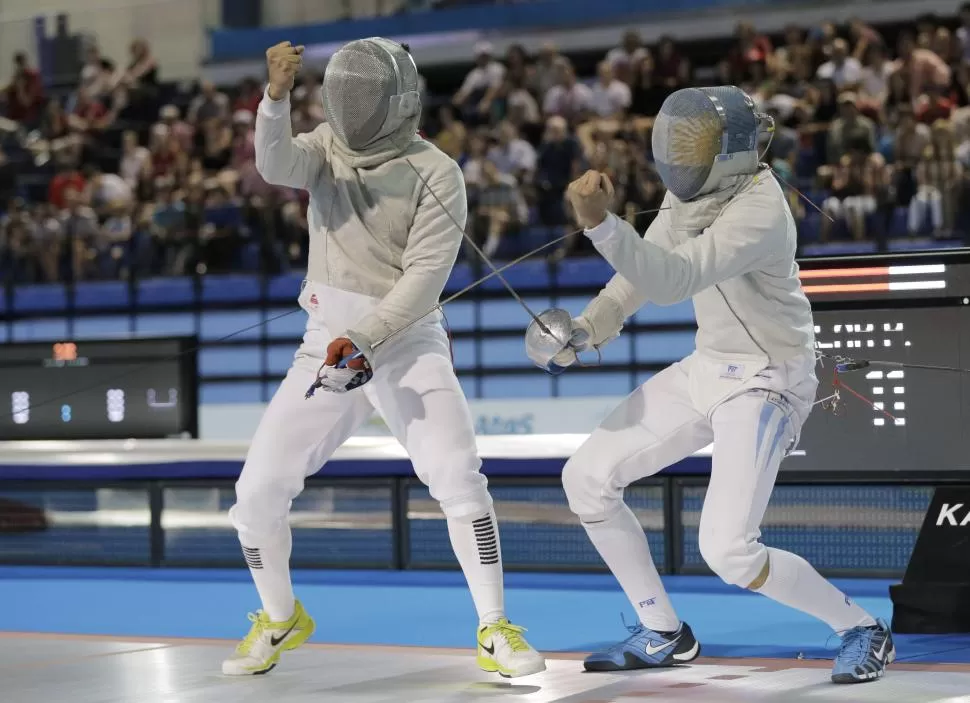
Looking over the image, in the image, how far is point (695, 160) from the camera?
3.71 metres

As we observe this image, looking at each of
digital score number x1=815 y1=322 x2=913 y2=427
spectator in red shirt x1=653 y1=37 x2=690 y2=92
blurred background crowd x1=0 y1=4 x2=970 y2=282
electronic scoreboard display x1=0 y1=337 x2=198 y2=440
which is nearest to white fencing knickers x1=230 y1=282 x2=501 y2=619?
digital score number x1=815 y1=322 x2=913 y2=427

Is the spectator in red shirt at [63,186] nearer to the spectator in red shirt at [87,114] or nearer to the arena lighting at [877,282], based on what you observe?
the spectator in red shirt at [87,114]

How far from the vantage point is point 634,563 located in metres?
4.00

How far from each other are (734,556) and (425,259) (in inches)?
44.2

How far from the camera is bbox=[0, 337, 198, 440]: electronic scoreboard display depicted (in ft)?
22.3

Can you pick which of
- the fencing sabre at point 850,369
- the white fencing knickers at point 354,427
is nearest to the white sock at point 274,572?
the white fencing knickers at point 354,427

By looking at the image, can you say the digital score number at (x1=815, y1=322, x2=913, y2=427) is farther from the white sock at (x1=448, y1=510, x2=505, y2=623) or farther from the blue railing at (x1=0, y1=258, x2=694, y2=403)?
the blue railing at (x1=0, y1=258, x2=694, y2=403)

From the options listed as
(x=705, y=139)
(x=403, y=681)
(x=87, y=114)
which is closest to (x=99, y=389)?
(x=403, y=681)

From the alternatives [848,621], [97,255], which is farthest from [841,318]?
[97,255]

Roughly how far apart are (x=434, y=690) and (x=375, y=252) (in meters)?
1.18

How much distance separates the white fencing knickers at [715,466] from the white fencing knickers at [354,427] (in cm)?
32

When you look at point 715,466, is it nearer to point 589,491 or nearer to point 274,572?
point 589,491

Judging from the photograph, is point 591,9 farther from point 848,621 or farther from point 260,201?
point 848,621

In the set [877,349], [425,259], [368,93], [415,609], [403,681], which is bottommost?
[415,609]
